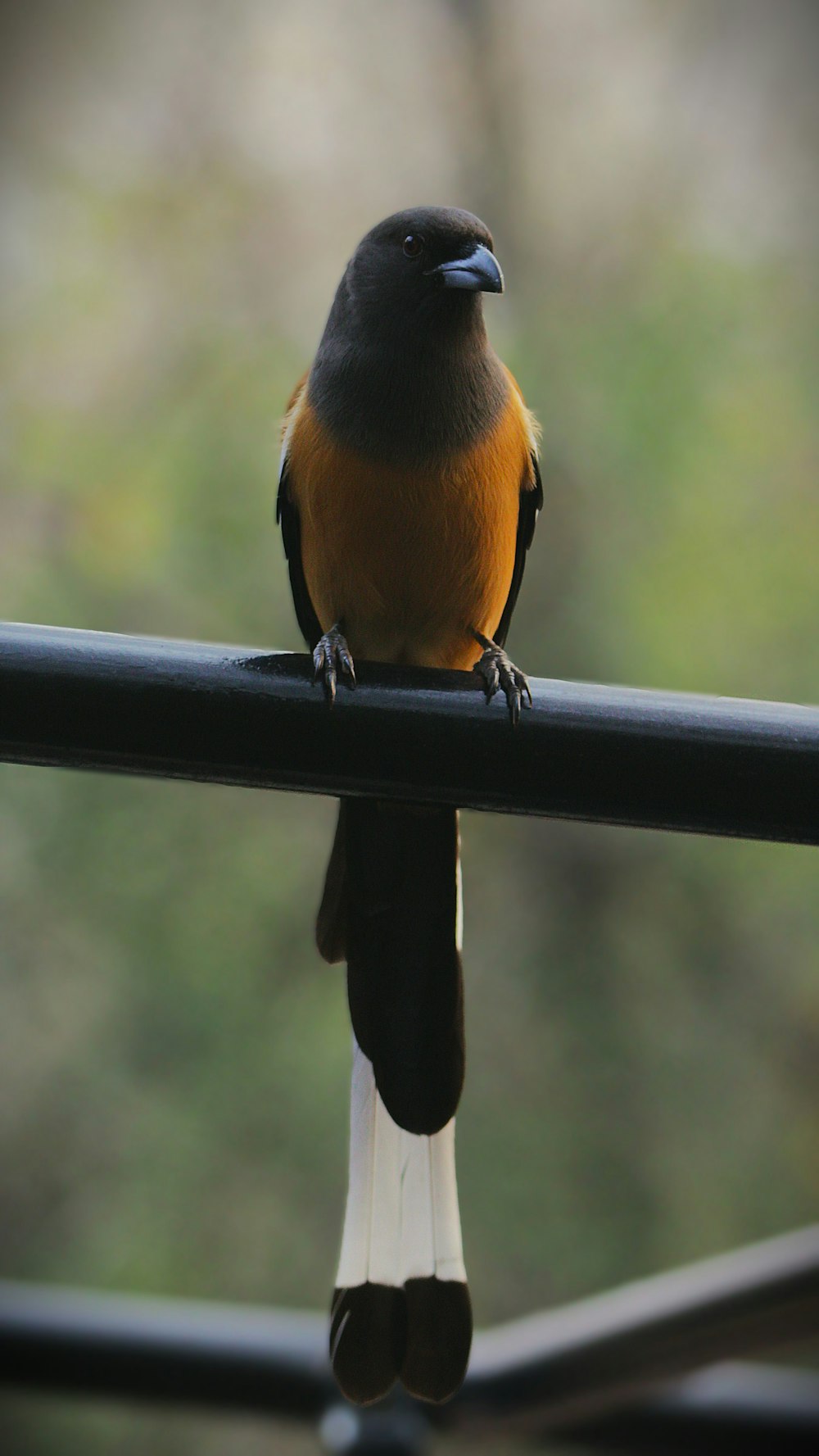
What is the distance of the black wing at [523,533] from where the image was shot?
6.53ft

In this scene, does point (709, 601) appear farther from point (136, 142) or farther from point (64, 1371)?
point (64, 1371)

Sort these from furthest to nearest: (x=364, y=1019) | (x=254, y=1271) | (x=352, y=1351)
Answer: (x=254, y=1271)
(x=364, y=1019)
(x=352, y=1351)

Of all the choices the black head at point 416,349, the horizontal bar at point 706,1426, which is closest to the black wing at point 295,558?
the black head at point 416,349

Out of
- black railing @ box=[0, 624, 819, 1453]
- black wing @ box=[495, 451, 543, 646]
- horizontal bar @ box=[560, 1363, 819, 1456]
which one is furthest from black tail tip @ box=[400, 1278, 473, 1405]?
black wing @ box=[495, 451, 543, 646]

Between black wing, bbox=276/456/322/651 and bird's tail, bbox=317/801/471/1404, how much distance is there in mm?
549

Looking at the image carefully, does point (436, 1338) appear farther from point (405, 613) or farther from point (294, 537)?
point (294, 537)

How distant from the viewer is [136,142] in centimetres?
455

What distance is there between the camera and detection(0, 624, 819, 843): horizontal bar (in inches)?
34.9

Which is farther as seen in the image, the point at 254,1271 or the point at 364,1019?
the point at 254,1271

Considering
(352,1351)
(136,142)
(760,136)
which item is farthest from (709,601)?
(352,1351)

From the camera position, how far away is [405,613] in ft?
5.97

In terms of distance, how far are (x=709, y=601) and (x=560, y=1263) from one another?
2.34m

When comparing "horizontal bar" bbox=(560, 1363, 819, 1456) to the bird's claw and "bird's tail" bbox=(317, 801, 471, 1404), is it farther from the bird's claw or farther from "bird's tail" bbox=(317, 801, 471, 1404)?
the bird's claw

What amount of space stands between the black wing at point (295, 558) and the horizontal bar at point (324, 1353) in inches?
40.7
